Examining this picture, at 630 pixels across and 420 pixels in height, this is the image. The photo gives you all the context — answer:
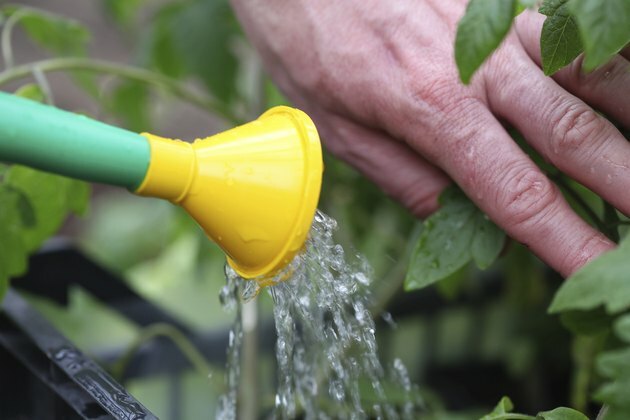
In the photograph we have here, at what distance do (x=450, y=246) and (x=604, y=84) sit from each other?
A: 17 centimetres

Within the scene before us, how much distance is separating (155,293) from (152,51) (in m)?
0.45

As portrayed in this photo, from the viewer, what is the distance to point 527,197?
27.5 inches

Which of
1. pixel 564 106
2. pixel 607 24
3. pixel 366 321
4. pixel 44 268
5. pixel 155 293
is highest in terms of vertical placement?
Result: pixel 607 24

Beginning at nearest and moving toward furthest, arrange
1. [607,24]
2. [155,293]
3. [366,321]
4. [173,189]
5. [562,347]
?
[607,24], [173,189], [366,321], [562,347], [155,293]

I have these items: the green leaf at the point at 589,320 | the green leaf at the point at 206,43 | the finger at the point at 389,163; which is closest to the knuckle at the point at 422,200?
the finger at the point at 389,163

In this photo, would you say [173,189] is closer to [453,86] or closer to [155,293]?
[453,86]

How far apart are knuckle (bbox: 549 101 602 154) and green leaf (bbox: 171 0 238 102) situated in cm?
66

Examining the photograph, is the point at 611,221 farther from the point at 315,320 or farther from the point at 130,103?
the point at 130,103

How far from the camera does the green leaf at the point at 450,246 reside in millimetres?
743

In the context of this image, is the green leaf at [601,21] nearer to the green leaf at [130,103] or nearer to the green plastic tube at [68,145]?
the green plastic tube at [68,145]

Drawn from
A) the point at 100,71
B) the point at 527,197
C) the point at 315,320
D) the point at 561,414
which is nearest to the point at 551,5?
the point at 527,197

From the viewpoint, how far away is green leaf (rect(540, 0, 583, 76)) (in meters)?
0.59

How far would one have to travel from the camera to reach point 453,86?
2.46 feet

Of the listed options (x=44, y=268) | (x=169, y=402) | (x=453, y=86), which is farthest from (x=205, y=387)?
(x=453, y=86)
